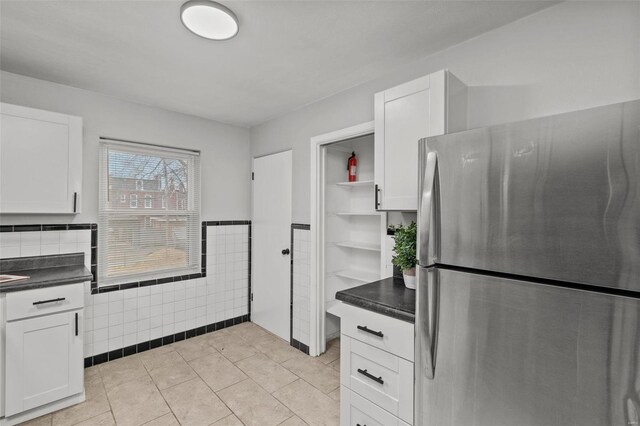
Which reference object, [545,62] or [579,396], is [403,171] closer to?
[545,62]

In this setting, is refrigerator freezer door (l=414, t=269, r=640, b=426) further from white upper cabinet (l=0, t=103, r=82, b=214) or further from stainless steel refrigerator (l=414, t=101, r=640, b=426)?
white upper cabinet (l=0, t=103, r=82, b=214)

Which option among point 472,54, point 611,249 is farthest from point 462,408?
point 472,54

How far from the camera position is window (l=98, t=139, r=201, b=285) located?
2.81m

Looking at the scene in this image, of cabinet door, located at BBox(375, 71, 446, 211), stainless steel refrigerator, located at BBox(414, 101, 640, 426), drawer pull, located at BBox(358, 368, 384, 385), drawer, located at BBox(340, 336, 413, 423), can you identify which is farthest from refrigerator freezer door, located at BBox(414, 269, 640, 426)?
cabinet door, located at BBox(375, 71, 446, 211)

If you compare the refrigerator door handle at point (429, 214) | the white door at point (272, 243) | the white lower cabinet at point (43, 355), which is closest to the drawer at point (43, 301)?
the white lower cabinet at point (43, 355)

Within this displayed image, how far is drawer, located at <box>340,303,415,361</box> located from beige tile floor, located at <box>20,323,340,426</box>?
2.69 feet

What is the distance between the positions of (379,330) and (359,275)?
1453 mm

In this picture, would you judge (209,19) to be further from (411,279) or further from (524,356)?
(524,356)

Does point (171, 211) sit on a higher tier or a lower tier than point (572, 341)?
higher

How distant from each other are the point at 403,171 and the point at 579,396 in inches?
49.7

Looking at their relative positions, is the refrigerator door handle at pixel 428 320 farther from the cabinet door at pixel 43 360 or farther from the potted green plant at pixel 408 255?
the cabinet door at pixel 43 360

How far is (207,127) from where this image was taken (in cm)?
345

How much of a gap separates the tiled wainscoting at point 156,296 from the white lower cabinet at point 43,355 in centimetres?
61

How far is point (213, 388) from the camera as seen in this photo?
2346 mm
